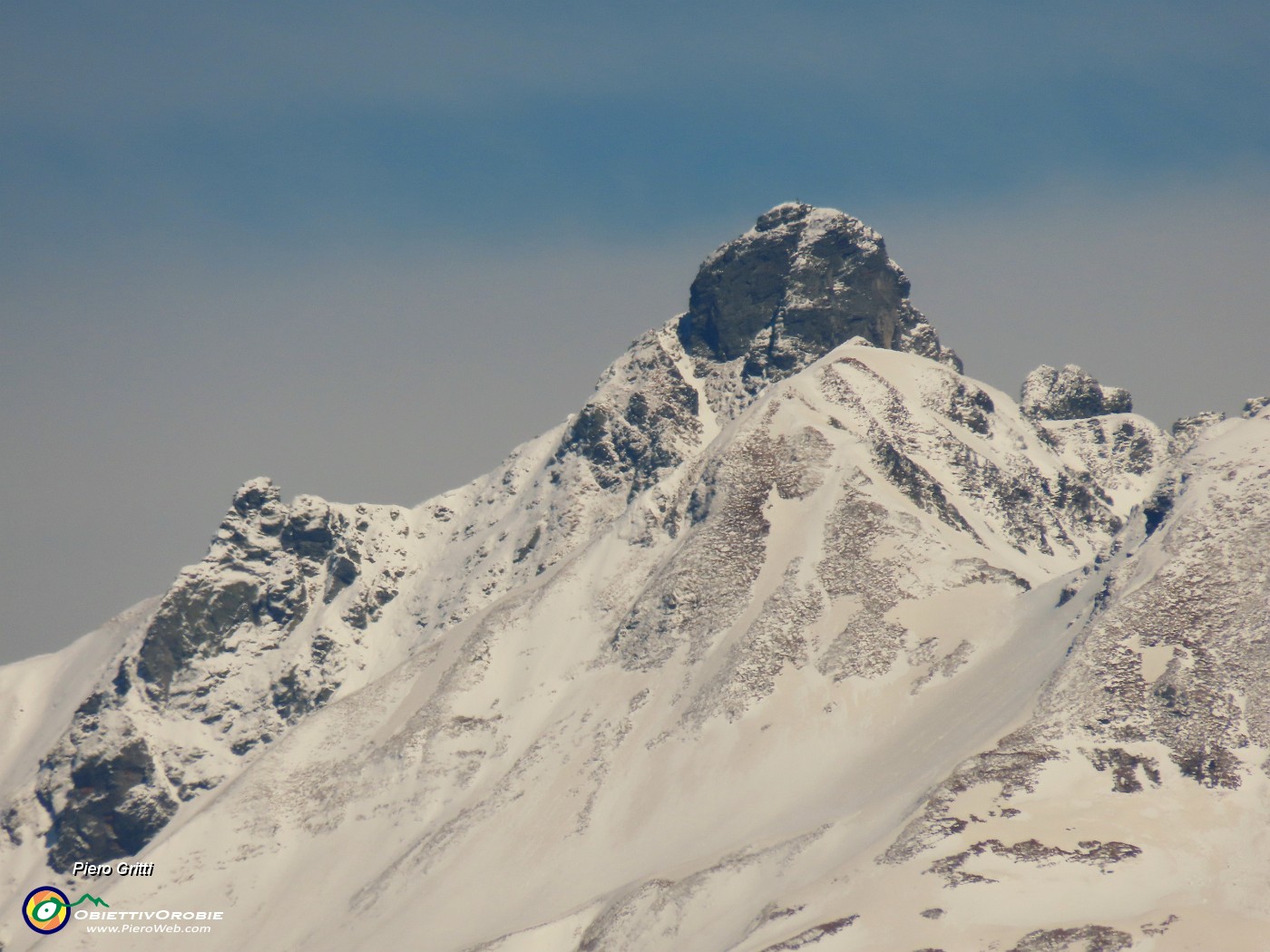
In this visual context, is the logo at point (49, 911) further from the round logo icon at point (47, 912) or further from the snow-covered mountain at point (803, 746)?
the snow-covered mountain at point (803, 746)

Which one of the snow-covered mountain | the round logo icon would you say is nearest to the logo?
the round logo icon

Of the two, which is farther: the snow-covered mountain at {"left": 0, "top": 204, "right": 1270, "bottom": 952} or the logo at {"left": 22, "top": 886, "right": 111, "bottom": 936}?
the logo at {"left": 22, "top": 886, "right": 111, "bottom": 936}

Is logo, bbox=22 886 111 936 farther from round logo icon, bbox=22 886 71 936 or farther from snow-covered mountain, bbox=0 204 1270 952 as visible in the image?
snow-covered mountain, bbox=0 204 1270 952

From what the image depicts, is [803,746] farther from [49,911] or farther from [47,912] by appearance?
[47,912]

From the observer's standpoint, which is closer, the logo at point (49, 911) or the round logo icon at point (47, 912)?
the round logo icon at point (47, 912)

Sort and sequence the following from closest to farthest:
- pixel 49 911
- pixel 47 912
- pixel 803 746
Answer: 1. pixel 803 746
2. pixel 49 911
3. pixel 47 912

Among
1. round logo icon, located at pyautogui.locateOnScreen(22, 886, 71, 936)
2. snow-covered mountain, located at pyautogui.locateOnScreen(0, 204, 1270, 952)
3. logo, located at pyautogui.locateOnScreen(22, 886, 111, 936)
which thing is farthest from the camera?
logo, located at pyautogui.locateOnScreen(22, 886, 111, 936)

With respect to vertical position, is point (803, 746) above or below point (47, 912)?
below

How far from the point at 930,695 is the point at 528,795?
35.2 meters

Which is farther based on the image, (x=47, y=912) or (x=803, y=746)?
(x=47, y=912)

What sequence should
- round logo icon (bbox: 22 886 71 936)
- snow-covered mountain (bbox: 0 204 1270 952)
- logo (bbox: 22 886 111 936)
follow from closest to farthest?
1. snow-covered mountain (bbox: 0 204 1270 952)
2. round logo icon (bbox: 22 886 71 936)
3. logo (bbox: 22 886 111 936)

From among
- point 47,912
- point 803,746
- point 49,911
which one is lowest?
point 803,746

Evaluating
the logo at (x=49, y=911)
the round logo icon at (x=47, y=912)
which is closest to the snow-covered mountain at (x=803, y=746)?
the logo at (x=49, y=911)

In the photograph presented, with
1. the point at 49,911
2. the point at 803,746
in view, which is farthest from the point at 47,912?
the point at 803,746
